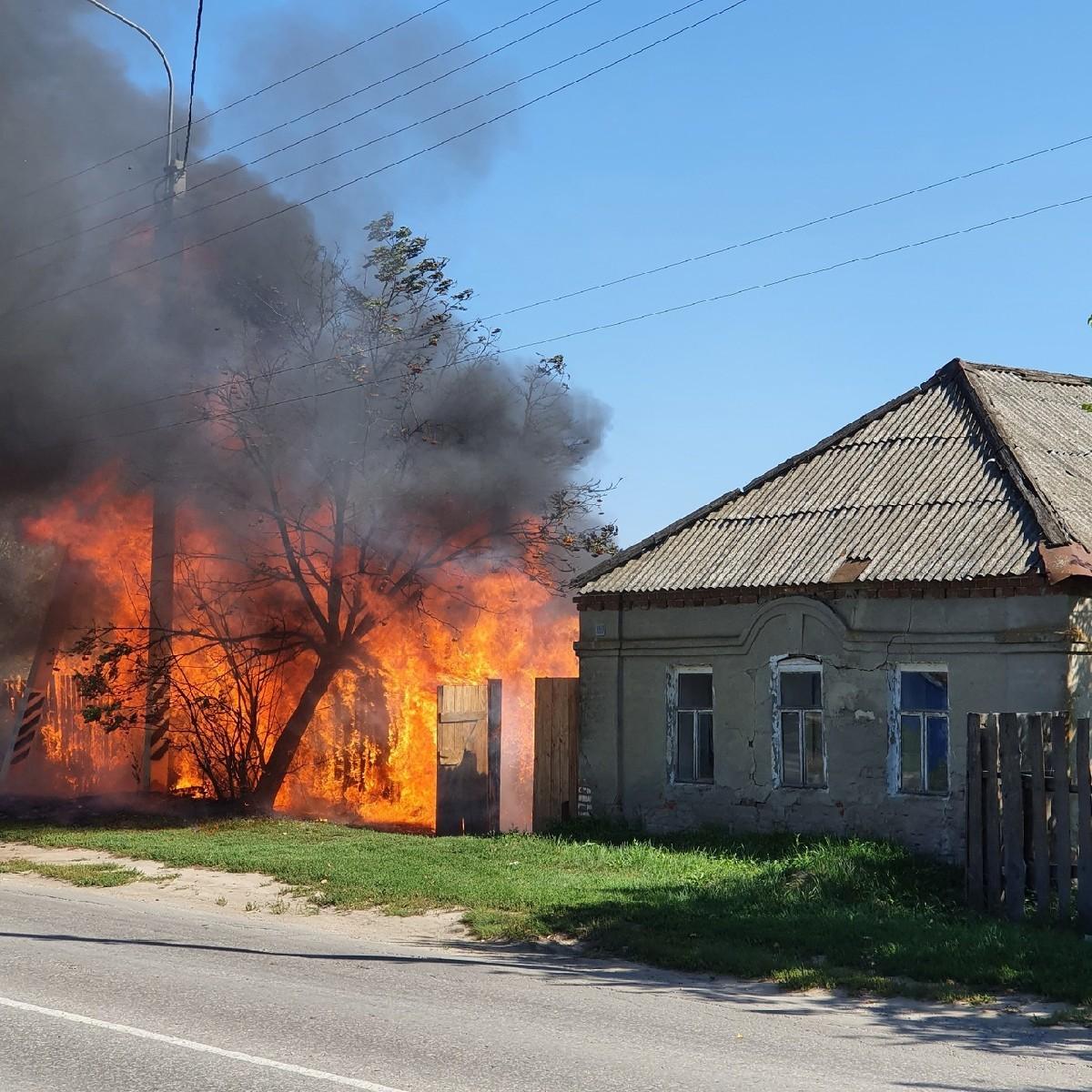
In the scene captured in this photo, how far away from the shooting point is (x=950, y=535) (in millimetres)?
14484

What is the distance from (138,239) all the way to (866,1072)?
68.5 feet

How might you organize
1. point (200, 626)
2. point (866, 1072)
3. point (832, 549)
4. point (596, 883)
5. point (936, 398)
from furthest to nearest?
1. point (200, 626)
2. point (936, 398)
3. point (832, 549)
4. point (596, 883)
5. point (866, 1072)

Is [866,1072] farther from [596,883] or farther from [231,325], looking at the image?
[231,325]

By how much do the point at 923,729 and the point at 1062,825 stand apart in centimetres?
411

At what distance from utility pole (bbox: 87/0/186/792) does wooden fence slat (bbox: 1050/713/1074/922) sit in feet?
42.3

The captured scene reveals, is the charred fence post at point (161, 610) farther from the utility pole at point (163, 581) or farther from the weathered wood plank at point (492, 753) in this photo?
the weathered wood plank at point (492, 753)

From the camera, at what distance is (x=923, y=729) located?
1438 cm

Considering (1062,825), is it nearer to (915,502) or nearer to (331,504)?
(915,502)

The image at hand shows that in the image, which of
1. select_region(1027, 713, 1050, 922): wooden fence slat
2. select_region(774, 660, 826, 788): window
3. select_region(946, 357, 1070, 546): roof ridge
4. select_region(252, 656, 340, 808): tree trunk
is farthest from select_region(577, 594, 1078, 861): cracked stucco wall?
select_region(252, 656, 340, 808): tree trunk

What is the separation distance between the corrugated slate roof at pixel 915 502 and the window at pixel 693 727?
1.21 m

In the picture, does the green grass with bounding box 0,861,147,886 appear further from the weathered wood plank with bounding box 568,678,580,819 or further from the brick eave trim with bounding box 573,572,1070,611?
the brick eave trim with bounding box 573,572,1070,611

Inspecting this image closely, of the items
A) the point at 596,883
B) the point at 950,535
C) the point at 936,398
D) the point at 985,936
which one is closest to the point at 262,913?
the point at 596,883

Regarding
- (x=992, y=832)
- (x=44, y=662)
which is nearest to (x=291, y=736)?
(x=44, y=662)

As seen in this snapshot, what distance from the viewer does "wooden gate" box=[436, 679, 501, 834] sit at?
18000mm
